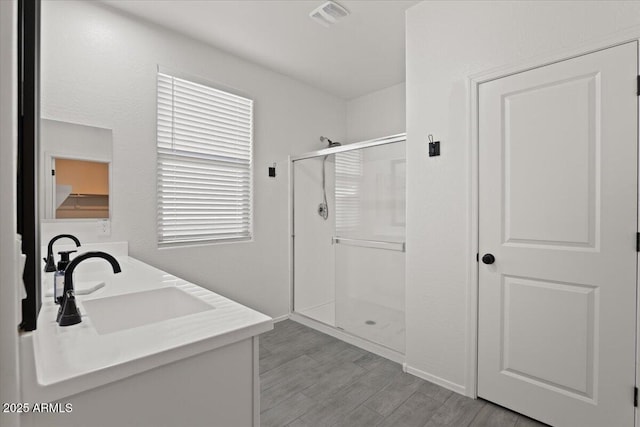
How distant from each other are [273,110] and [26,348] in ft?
10.3

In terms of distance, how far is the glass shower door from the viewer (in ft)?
8.62

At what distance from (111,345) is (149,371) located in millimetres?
132

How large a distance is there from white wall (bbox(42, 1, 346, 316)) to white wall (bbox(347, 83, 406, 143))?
3.17 feet

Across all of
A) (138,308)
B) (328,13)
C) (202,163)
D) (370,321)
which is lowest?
(370,321)

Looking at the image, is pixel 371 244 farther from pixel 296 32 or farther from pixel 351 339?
pixel 296 32

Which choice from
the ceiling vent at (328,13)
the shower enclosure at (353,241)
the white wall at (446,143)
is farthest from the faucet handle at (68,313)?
the ceiling vent at (328,13)

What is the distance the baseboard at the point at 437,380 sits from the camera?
205 centimetres

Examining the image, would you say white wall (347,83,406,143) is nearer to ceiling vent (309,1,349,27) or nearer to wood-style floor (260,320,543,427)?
ceiling vent (309,1,349,27)

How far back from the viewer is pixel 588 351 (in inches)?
64.4

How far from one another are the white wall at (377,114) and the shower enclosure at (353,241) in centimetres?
101

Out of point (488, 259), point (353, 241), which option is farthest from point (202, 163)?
point (488, 259)

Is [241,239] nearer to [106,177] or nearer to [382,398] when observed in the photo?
[106,177]

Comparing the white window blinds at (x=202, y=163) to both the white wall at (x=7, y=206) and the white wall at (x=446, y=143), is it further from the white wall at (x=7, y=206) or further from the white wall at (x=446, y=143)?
the white wall at (x=7, y=206)

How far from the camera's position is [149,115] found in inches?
100
